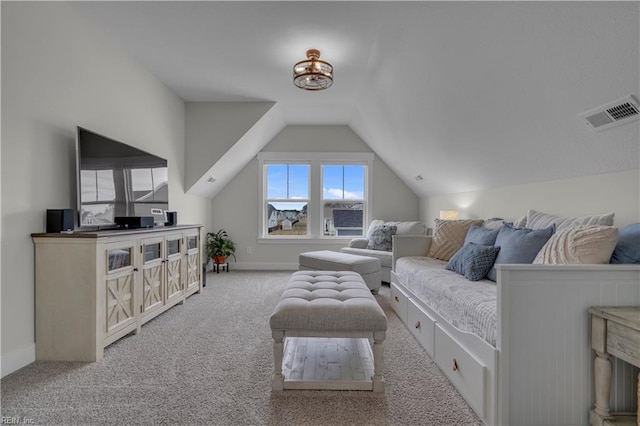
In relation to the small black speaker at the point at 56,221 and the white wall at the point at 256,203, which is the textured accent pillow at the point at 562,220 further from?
the small black speaker at the point at 56,221

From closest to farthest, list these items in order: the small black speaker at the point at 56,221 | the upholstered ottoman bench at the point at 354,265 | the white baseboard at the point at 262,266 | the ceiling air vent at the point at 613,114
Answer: the ceiling air vent at the point at 613,114, the small black speaker at the point at 56,221, the upholstered ottoman bench at the point at 354,265, the white baseboard at the point at 262,266

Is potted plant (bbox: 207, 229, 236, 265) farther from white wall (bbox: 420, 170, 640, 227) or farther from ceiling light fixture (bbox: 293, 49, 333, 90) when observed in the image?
white wall (bbox: 420, 170, 640, 227)

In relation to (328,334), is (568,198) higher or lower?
higher

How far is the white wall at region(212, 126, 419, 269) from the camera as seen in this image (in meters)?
5.35

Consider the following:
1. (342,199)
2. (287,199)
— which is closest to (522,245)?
(342,199)

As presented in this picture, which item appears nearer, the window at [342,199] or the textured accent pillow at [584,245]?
the textured accent pillow at [584,245]

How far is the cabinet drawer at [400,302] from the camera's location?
2665 millimetres

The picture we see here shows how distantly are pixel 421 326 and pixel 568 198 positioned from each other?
144cm

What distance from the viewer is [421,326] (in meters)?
2.23

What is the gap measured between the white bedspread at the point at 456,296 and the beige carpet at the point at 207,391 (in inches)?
14.5

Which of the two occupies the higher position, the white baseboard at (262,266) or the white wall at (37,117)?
the white wall at (37,117)

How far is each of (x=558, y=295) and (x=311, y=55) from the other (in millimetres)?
2674

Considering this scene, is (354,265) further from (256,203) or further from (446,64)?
(256,203)

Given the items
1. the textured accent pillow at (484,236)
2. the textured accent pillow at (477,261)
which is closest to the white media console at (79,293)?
the textured accent pillow at (477,261)
